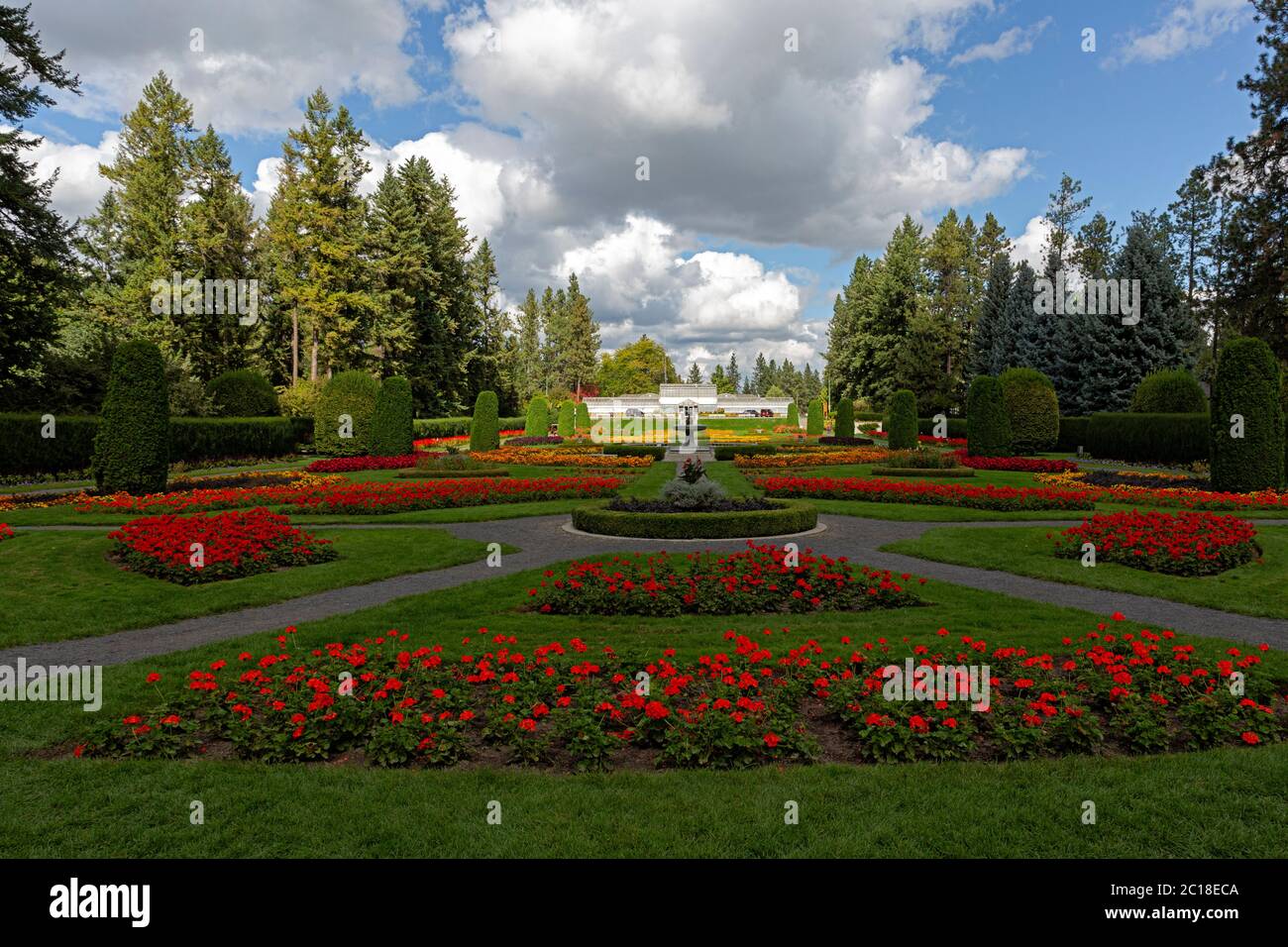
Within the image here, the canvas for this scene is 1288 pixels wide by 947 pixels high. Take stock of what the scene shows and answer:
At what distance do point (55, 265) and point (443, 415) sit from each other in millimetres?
28229

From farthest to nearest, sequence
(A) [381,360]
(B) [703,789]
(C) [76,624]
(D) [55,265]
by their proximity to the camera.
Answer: (A) [381,360], (D) [55,265], (C) [76,624], (B) [703,789]

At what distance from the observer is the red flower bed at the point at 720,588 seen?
902 cm

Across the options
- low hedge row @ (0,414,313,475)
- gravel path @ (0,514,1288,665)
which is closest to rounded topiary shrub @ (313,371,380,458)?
low hedge row @ (0,414,313,475)

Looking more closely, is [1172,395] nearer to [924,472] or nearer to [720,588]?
[924,472]

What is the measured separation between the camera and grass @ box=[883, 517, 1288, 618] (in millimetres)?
9367

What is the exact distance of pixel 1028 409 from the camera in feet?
112

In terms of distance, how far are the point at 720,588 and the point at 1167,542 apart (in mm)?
7373

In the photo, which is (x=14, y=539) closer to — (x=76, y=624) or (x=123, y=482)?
(x=76, y=624)

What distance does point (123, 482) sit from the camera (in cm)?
1733

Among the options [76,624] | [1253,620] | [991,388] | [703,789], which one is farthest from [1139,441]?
[76,624]

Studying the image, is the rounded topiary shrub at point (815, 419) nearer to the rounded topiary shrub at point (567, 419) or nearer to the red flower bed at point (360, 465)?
the rounded topiary shrub at point (567, 419)

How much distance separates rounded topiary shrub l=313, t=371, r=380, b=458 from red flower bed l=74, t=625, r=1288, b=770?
2757 centimetres

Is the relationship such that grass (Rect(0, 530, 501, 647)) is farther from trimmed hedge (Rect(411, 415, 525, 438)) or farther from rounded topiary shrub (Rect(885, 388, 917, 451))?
trimmed hedge (Rect(411, 415, 525, 438))

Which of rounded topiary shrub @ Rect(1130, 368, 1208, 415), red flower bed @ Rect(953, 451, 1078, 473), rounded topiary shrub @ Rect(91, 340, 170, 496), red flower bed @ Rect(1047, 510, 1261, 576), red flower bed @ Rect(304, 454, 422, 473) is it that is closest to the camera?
red flower bed @ Rect(1047, 510, 1261, 576)
